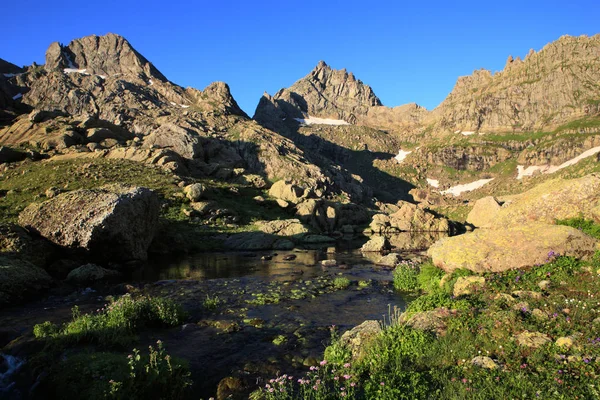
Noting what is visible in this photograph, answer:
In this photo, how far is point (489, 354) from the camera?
8.69 m

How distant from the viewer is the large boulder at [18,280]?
710 inches

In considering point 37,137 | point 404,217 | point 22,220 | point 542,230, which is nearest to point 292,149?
point 404,217

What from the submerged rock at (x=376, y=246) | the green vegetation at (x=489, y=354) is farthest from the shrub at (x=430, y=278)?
the submerged rock at (x=376, y=246)

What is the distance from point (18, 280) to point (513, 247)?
1055 inches

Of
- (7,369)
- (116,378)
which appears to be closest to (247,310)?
(116,378)

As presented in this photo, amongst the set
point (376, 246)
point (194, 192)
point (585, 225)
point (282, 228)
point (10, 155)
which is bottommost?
point (376, 246)

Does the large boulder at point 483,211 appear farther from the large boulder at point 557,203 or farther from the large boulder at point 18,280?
the large boulder at point 18,280

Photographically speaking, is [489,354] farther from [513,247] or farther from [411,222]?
[411,222]

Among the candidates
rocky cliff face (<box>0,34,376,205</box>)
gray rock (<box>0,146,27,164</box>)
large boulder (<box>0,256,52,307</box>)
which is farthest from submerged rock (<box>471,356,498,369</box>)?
gray rock (<box>0,146,27,164</box>)

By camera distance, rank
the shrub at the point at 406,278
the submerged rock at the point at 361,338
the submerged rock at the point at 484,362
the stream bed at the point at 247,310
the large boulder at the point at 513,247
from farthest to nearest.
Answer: the shrub at the point at 406,278, the large boulder at the point at 513,247, the stream bed at the point at 247,310, the submerged rock at the point at 361,338, the submerged rock at the point at 484,362

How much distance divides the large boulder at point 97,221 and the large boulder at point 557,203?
29.5 m

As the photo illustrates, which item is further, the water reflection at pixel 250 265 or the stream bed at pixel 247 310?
the water reflection at pixel 250 265

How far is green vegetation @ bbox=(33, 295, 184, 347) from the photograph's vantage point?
459 inches

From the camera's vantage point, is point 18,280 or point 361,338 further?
point 18,280
